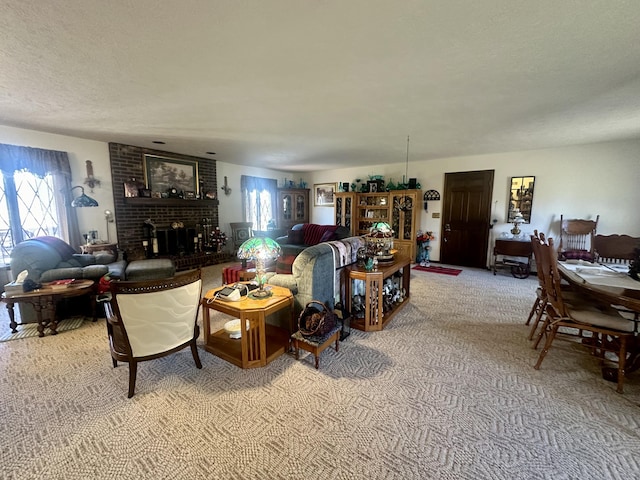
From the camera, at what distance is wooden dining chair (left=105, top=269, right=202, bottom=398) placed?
1784 mm

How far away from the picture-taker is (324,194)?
8086 mm

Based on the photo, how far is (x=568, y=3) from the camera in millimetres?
1391

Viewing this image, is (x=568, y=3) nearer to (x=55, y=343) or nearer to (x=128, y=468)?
(x=128, y=468)

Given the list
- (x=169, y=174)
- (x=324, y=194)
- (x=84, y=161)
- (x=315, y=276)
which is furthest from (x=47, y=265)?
(x=324, y=194)

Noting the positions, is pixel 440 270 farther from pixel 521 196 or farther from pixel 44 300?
pixel 44 300

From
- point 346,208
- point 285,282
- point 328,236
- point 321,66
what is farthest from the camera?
point 346,208

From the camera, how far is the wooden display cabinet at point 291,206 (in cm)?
798

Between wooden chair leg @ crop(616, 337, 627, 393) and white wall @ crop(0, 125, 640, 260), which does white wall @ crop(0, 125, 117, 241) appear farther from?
wooden chair leg @ crop(616, 337, 627, 393)

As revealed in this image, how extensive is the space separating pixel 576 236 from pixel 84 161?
882 cm

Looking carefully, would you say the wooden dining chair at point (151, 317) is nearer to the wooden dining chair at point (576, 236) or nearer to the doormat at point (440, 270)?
the doormat at point (440, 270)

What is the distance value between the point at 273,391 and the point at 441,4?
2.70 meters

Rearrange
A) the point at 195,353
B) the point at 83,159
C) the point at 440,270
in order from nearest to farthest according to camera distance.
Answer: the point at 195,353 → the point at 83,159 → the point at 440,270

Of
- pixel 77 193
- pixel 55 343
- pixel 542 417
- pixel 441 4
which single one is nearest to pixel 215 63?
pixel 441 4

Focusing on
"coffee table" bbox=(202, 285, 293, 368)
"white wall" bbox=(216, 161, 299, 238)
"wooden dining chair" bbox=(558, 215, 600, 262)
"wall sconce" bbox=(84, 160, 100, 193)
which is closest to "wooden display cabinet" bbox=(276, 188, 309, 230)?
"white wall" bbox=(216, 161, 299, 238)
